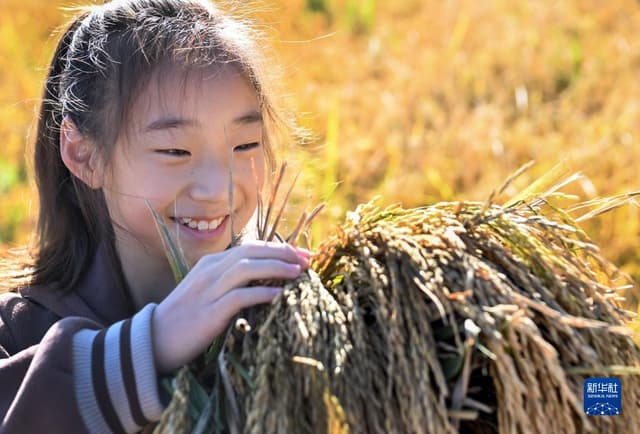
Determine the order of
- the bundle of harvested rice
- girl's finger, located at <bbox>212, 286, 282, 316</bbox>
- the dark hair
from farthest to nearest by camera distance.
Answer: the dark hair, girl's finger, located at <bbox>212, 286, 282, 316</bbox>, the bundle of harvested rice

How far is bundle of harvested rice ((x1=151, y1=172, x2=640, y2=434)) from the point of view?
48.2 inches

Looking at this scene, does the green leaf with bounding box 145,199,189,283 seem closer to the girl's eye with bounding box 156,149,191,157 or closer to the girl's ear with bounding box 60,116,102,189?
the girl's eye with bounding box 156,149,191,157

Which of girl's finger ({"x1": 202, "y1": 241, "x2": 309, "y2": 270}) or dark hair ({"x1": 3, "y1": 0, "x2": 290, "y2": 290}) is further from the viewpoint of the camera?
dark hair ({"x1": 3, "y1": 0, "x2": 290, "y2": 290})

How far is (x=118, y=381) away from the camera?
4.52 feet

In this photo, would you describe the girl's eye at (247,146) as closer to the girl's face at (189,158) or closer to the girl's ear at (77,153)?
the girl's face at (189,158)

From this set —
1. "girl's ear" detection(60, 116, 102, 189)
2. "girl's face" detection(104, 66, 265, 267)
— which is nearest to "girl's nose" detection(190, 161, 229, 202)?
"girl's face" detection(104, 66, 265, 267)

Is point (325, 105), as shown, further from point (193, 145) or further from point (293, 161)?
point (193, 145)

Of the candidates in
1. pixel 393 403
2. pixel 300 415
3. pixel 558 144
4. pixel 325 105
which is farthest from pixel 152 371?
pixel 325 105

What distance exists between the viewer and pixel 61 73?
7.21 feet

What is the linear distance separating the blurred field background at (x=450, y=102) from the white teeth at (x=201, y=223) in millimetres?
1065

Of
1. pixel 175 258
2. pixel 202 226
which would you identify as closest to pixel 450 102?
pixel 202 226

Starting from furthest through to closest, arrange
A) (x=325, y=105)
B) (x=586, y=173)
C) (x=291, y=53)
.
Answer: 1. (x=291, y=53)
2. (x=325, y=105)
3. (x=586, y=173)

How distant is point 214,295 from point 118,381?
0.63ft

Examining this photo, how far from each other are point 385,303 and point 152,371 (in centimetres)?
36
